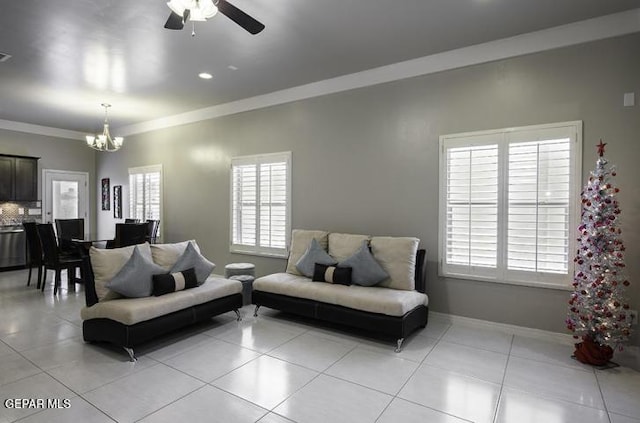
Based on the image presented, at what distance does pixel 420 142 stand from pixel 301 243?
2.03 metres

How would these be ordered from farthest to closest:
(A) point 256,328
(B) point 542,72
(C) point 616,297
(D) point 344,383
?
1. (A) point 256,328
2. (B) point 542,72
3. (C) point 616,297
4. (D) point 344,383

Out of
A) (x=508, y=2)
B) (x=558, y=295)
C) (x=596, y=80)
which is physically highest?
(x=508, y=2)

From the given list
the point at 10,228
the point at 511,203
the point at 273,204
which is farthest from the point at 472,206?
the point at 10,228

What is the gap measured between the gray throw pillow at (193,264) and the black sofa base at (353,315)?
0.67 metres

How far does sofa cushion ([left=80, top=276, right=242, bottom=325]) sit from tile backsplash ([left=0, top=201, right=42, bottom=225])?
222 inches

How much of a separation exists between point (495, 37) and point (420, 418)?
373cm

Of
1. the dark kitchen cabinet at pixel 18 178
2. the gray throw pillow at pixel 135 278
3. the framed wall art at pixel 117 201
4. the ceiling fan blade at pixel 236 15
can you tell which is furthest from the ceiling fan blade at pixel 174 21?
the dark kitchen cabinet at pixel 18 178

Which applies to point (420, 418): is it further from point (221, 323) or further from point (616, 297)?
point (221, 323)

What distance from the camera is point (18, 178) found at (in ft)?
23.6

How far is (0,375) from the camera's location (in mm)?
2807

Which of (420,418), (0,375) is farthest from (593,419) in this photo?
(0,375)

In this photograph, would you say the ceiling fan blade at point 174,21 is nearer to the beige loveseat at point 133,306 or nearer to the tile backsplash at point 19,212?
the beige loveseat at point 133,306

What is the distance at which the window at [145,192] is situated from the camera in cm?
723

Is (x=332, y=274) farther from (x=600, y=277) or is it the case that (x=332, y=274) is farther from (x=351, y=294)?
(x=600, y=277)
